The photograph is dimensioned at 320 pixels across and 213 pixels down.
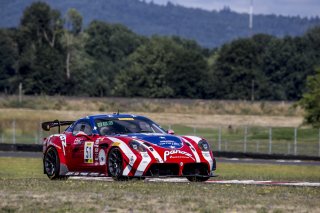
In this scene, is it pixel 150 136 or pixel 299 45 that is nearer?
pixel 150 136

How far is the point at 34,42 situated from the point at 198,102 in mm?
35448

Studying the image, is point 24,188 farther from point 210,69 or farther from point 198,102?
point 210,69

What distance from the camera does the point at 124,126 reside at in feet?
65.4

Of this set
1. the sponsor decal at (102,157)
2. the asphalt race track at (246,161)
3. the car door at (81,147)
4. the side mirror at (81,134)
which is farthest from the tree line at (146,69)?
the sponsor decal at (102,157)

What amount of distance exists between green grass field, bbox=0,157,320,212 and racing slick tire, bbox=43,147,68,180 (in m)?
2.16

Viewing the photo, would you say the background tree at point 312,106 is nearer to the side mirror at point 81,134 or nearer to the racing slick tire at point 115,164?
the side mirror at point 81,134

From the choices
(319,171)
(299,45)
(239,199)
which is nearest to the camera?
(239,199)

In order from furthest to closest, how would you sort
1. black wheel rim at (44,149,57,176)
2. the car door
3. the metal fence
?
the metal fence < black wheel rim at (44,149,57,176) < the car door

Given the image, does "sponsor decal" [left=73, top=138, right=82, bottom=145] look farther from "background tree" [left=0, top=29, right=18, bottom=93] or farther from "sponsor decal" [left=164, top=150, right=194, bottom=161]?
"background tree" [left=0, top=29, right=18, bottom=93]

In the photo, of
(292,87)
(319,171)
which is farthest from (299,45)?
(319,171)

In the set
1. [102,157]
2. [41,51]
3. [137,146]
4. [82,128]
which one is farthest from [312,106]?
[41,51]

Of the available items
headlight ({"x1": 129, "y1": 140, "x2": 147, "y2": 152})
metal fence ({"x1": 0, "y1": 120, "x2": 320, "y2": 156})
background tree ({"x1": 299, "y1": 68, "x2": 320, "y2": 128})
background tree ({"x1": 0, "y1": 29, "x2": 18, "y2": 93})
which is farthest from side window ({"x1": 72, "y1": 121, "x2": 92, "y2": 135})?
background tree ({"x1": 0, "y1": 29, "x2": 18, "y2": 93})

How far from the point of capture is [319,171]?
3672cm

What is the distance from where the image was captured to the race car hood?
61.6 ft
